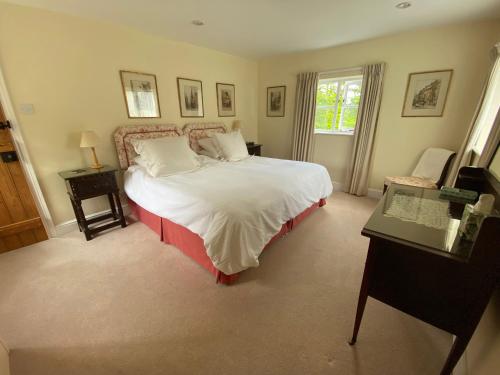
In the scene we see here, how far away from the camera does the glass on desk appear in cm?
88

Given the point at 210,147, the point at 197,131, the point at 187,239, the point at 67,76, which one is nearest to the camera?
the point at 187,239

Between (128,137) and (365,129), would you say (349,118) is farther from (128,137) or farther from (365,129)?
(128,137)

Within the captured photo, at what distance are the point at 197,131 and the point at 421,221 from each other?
325 cm

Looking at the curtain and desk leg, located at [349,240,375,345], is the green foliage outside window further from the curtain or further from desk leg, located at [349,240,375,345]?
desk leg, located at [349,240,375,345]

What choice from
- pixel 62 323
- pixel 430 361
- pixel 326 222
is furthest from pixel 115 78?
pixel 430 361

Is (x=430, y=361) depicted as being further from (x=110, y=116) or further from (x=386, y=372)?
(x=110, y=116)

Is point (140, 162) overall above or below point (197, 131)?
below

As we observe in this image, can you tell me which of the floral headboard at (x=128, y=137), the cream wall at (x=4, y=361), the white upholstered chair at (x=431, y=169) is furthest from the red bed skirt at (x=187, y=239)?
the white upholstered chair at (x=431, y=169)

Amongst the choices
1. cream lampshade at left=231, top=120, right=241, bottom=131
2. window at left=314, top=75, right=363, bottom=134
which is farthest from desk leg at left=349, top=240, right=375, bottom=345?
cream lampshade at left=231, top=120, right=241, bottom=131

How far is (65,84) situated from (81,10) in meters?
0.77

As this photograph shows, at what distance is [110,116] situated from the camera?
2707 millimetres

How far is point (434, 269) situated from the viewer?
3.12 ft

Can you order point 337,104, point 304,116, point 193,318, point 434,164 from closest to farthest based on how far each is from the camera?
point 193,318, point 434,164, point 337,104, point 304,116

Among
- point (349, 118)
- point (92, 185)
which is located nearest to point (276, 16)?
point (349, 118)
